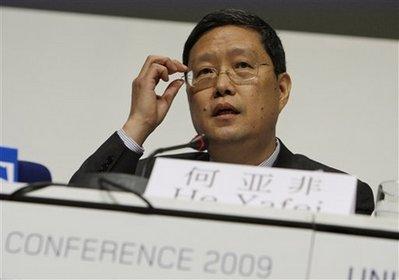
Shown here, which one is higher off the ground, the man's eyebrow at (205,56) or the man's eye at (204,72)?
the man's eyebrow at (205,56)

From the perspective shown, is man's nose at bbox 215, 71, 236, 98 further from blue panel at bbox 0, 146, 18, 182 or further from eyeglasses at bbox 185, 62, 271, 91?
blue panel at bbox 0, 146, 18, 182

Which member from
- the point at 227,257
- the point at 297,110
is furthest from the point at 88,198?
the point at 297,110

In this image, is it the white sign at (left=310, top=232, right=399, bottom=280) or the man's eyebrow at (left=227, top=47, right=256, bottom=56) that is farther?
the man's eyebrow at (left=227, top=47, right=256, bottom=56)

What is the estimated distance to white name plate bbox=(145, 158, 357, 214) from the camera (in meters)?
1.09

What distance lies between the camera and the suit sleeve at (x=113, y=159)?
1.71 metres

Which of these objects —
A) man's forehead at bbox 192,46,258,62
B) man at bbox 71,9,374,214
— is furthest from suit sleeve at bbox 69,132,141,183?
man's forehead at bbox 192,46,258,62

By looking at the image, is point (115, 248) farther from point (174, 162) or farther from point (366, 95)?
point (366, 95)

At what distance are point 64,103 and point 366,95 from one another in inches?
31.8

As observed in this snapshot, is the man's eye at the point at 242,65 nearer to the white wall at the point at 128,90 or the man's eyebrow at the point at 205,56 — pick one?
the man's eyebrow at the point at 205,56

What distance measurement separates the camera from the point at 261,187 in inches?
43.6

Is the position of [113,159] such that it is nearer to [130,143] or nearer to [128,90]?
[130,143]

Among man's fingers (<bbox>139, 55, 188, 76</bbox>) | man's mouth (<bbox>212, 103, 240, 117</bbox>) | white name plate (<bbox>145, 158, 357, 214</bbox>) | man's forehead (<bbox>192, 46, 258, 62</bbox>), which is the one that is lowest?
white name plate (<bbox>145, 158, 357, 214</bbox>)

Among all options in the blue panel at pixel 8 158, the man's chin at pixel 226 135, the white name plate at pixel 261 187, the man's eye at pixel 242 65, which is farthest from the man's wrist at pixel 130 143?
the white name plate at pixel 261 187

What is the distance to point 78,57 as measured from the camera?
2.45 meters
